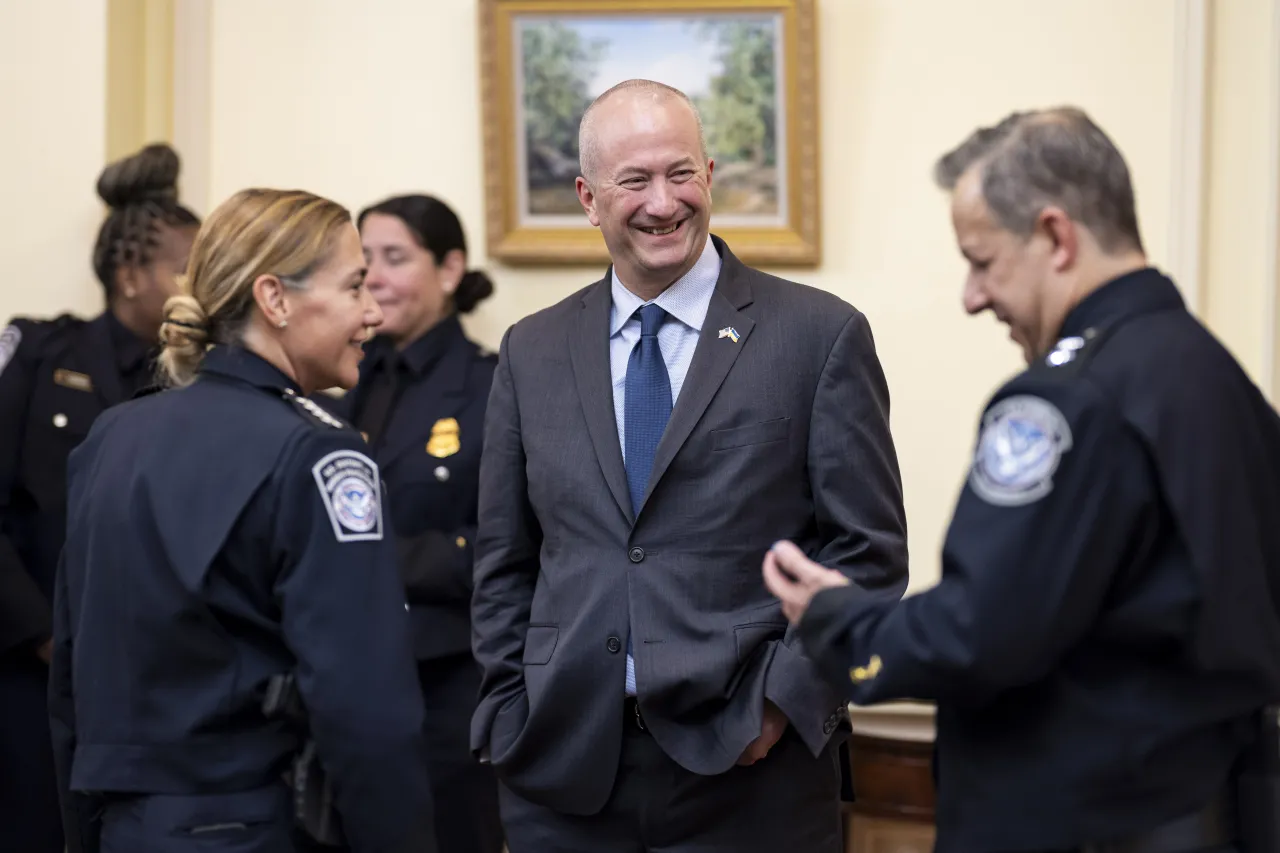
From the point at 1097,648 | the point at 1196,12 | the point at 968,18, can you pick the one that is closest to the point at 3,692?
the point at 1097,648

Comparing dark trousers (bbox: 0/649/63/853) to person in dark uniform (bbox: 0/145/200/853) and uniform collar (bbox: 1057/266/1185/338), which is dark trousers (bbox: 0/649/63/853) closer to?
person in dark uniform (bbox: 0/145/200/853)

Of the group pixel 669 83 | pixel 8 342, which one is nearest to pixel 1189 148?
pixel 669 83

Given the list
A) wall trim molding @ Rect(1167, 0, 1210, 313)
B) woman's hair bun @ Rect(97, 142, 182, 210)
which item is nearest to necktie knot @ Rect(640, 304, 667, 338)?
woman's hair bun @ Rect(97, 142, 182, 210)

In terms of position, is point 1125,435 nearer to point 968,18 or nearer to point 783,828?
point 783,828

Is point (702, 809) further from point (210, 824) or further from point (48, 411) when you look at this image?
point (48, 411)

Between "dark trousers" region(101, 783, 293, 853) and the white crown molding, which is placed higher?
the white crown molding

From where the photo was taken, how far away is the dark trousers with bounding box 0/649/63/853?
344 cm

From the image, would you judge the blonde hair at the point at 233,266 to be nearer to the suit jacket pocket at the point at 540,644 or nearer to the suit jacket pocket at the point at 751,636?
the suit jacket pocket at the point at 540,644

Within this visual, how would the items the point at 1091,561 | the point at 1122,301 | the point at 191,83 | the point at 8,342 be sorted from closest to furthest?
the point at 1091,561 < the point at 1122,301 < the point at 8,342 < the point at 191,83

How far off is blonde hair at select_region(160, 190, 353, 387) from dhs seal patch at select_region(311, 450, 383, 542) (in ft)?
1.01

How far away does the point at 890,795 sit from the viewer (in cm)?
384

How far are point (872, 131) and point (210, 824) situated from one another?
2.69 meters

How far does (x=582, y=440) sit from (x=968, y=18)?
208cm

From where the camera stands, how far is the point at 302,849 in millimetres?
2164
